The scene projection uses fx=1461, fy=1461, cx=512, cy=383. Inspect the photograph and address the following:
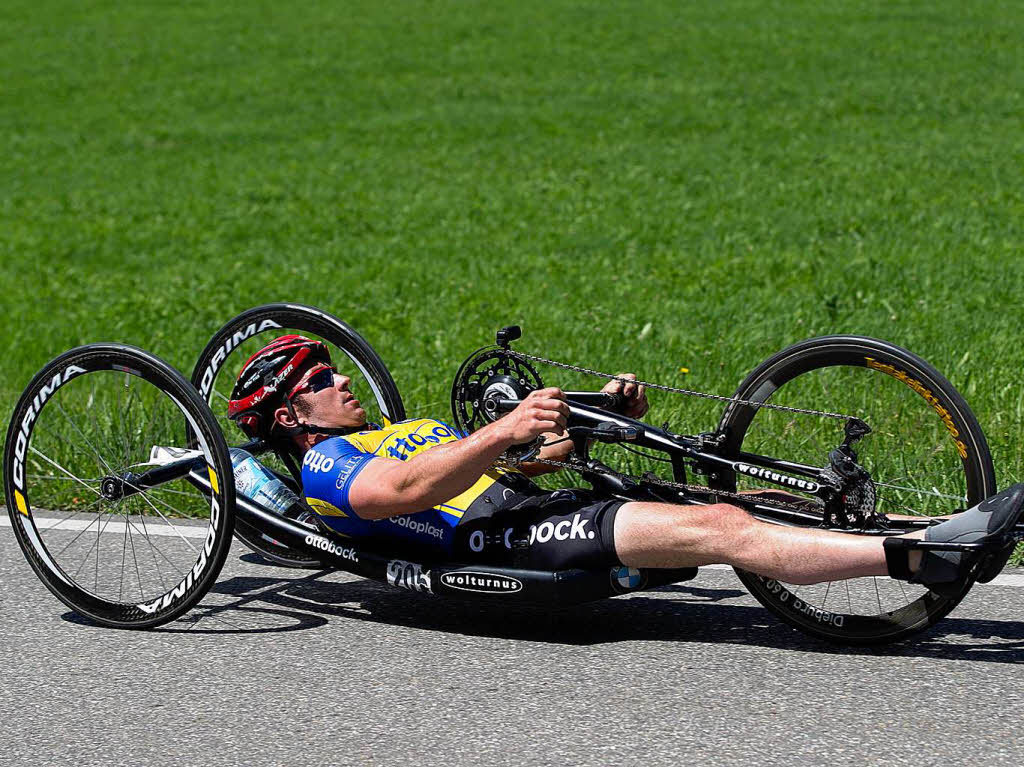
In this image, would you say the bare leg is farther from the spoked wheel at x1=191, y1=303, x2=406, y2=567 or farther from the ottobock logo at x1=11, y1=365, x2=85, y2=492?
the ottobock logo at x1=11, y1=365, x2=85, y2=492

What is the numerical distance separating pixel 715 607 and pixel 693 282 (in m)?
6.70

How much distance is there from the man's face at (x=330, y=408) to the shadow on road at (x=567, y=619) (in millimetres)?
624

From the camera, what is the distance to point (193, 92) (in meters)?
27.3

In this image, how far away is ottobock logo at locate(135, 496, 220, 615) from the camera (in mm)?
4570

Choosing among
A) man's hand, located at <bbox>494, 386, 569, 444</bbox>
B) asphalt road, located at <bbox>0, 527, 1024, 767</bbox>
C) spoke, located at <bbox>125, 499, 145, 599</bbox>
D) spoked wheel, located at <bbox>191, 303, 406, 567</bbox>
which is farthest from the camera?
spoked wheel, located at <bbox>191, 303, 406, 567</bbox>

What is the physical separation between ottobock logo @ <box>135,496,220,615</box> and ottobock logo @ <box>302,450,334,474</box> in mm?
312

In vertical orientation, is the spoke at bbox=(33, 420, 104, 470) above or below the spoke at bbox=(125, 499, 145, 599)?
above

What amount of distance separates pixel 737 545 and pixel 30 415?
Result: 2.41 meters

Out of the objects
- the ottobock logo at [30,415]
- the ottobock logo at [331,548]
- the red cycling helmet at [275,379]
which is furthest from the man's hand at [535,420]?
the ottobock logo at [30,415]

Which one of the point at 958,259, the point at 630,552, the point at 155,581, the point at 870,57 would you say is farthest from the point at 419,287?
the point at 870,57

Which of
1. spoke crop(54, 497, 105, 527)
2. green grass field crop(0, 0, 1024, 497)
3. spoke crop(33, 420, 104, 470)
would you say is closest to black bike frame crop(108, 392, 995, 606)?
spoke crop(54, 497, 105, 527)

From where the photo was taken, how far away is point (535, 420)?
4164 millimetres

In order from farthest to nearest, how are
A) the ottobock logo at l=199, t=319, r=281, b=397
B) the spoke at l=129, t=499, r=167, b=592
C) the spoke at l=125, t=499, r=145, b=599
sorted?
the ottobock logo at l=199, t=319, r=281, b=397 → the spoke at l=129, t=499, r=167, b=592 → the spoke at l=125, t=499, r=145, b=599

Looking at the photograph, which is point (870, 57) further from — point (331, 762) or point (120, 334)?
point (331, 762)
